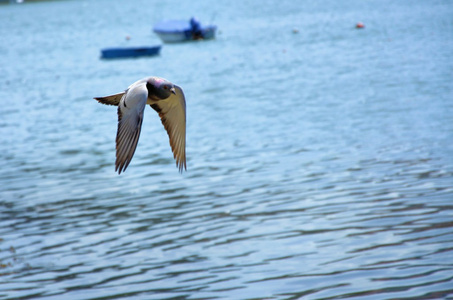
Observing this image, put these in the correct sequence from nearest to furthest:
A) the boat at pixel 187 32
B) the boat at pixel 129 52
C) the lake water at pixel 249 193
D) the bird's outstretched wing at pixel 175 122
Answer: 1. the bird's outstretched wing at pixel 175 122
2. the lake water at pixel 249 193
3. the boat at pixel 129 52
4. the boat at pixel 187 32

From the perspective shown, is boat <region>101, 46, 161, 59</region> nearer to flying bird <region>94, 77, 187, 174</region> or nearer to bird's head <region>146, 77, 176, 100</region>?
flying bird <region>94, 77, 187, 174</region>

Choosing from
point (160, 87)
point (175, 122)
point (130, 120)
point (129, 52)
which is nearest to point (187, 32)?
point (129, 52)

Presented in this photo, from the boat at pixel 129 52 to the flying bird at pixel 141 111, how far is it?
1236 inches

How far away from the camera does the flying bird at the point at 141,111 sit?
7176 mm

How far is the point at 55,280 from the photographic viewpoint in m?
9.41

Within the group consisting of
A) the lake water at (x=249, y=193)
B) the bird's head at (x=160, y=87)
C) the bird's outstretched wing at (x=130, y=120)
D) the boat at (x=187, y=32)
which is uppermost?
the bird's head at (x=160, y=87)

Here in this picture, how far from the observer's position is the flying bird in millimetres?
7176

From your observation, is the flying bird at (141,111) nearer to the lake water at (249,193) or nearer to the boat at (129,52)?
the lake water at (249,193)

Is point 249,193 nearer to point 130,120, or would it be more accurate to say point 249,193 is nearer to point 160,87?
point 160,87

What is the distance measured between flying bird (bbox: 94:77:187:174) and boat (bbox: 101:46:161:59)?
31399 millimetres

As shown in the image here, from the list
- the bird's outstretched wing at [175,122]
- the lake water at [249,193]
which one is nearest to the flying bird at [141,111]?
the bird's outstretched wing at [175,122]

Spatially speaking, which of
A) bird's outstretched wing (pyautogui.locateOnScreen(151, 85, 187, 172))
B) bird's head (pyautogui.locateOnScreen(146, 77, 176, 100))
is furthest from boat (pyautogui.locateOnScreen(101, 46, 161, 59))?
bird's head (pyautogui.locateOnScreen(146, 77, 176, 100))

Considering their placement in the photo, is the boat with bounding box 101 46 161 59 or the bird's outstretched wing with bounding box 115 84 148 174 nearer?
the bird's outstretched wing with bounding box 115 84 148 174

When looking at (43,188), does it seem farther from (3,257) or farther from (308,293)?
(308,293)
